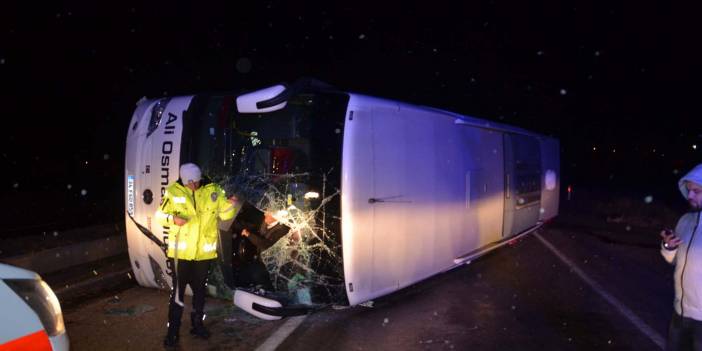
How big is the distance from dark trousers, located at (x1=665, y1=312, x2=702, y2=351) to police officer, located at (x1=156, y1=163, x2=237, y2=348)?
3663 millimetres

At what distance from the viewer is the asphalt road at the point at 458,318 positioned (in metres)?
5.22

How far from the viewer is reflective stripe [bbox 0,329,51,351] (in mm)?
2326

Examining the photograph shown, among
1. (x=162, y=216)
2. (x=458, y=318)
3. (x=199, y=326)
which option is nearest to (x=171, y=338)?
(x=199, y=326)

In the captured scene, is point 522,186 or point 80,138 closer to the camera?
point 522,186

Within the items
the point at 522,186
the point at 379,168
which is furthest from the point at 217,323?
the point at 522,186

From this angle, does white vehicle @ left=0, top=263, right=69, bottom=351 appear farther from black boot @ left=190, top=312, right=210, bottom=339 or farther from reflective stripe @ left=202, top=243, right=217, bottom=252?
black boot @ left=190, top=312, right=210, bottom=339

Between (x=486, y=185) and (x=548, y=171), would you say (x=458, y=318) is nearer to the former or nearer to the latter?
(x=486, y=185)

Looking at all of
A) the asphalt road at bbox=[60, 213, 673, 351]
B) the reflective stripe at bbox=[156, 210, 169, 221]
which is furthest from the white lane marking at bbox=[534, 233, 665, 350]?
the reflective stripe at bbox=[156, 210, 169, 221]

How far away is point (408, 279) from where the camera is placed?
19.4 feet

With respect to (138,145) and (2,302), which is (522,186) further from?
(2,302)

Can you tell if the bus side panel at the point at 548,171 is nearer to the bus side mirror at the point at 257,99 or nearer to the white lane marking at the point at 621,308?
the white lane marking at the point at 621,308

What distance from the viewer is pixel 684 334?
3244 mm

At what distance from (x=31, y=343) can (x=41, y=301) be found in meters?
0.36

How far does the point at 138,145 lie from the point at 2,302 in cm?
358
